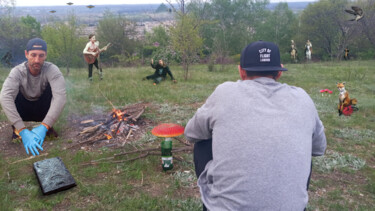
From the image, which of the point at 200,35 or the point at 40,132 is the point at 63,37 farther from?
the point at 40,132

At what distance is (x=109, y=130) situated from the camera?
473 centimetres

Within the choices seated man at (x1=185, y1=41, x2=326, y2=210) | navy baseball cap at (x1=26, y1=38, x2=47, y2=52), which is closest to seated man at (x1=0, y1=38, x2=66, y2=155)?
navy baseball cap at (x1=26, y1=38, x2=47, y2=52)

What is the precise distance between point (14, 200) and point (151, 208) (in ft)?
4.84

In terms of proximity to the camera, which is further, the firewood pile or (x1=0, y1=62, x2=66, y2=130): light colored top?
the firewood pile

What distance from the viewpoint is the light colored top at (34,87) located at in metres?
3.93

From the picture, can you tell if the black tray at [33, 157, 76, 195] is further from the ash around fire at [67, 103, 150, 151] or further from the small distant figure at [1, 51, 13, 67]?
the small distant figure at [1, 51, 13, 67]

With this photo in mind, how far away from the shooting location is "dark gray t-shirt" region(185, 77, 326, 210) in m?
1.50

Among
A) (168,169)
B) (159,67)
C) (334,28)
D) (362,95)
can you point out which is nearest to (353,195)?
(168,169)

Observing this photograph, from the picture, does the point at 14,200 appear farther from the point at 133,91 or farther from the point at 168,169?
the point at 133,91

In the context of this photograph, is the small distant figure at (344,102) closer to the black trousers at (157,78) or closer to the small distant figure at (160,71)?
the small distant figure at (160,71)

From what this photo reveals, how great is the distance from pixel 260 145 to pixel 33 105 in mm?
4061

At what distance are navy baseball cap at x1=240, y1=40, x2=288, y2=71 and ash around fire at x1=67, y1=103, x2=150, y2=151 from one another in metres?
2.89

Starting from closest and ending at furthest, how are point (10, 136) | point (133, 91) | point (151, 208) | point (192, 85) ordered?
point (151, 208)
point (10, 136)
point (133, 91)
point (192, 85)

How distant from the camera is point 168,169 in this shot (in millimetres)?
3602
